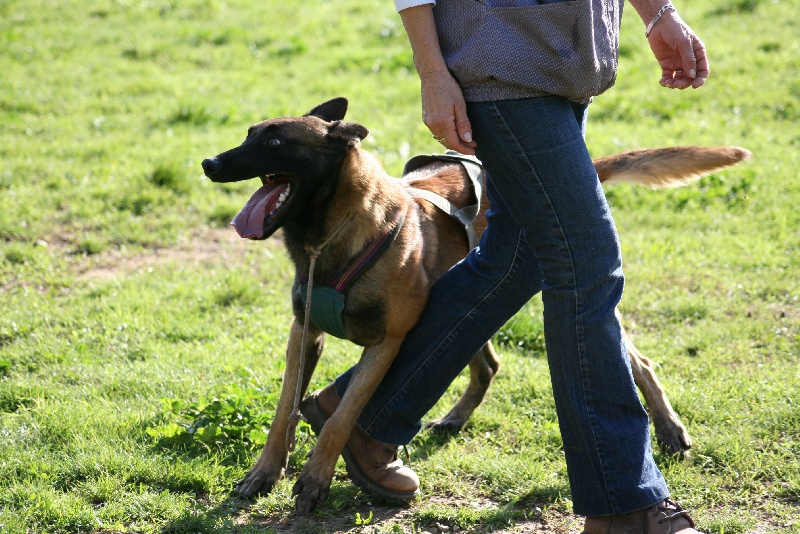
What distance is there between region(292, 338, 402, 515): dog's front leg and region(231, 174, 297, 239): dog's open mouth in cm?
69

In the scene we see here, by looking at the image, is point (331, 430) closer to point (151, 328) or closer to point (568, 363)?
point (568, 363)

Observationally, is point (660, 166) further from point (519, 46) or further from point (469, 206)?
point (519, 46)

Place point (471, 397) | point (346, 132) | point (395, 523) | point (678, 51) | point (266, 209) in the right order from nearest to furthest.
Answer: point (678, 51) < point (395, 523) < point (266, 209) < point (346, 132) < point (471, 397)

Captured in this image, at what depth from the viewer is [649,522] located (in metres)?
2.95

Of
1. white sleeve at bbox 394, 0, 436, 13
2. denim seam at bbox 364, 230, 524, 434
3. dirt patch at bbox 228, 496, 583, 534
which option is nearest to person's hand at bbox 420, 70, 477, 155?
white sleeve at bbox 394, 0, 436, 13

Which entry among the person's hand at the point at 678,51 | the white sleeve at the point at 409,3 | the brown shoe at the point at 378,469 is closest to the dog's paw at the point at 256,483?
the brown shoe at the point at 378,469

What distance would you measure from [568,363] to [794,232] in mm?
4112

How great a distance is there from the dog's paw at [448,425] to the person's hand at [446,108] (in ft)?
6.12

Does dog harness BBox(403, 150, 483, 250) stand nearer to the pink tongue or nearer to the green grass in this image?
the pink tongue

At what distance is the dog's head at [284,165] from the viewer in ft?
11.6

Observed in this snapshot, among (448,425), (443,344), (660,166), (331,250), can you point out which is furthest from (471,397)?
(660,166)

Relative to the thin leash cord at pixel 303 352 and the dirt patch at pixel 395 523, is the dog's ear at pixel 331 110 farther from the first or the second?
the dirt patch at pixel 395 523

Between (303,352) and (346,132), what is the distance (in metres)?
0.98

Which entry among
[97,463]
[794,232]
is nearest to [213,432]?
[97,463]
